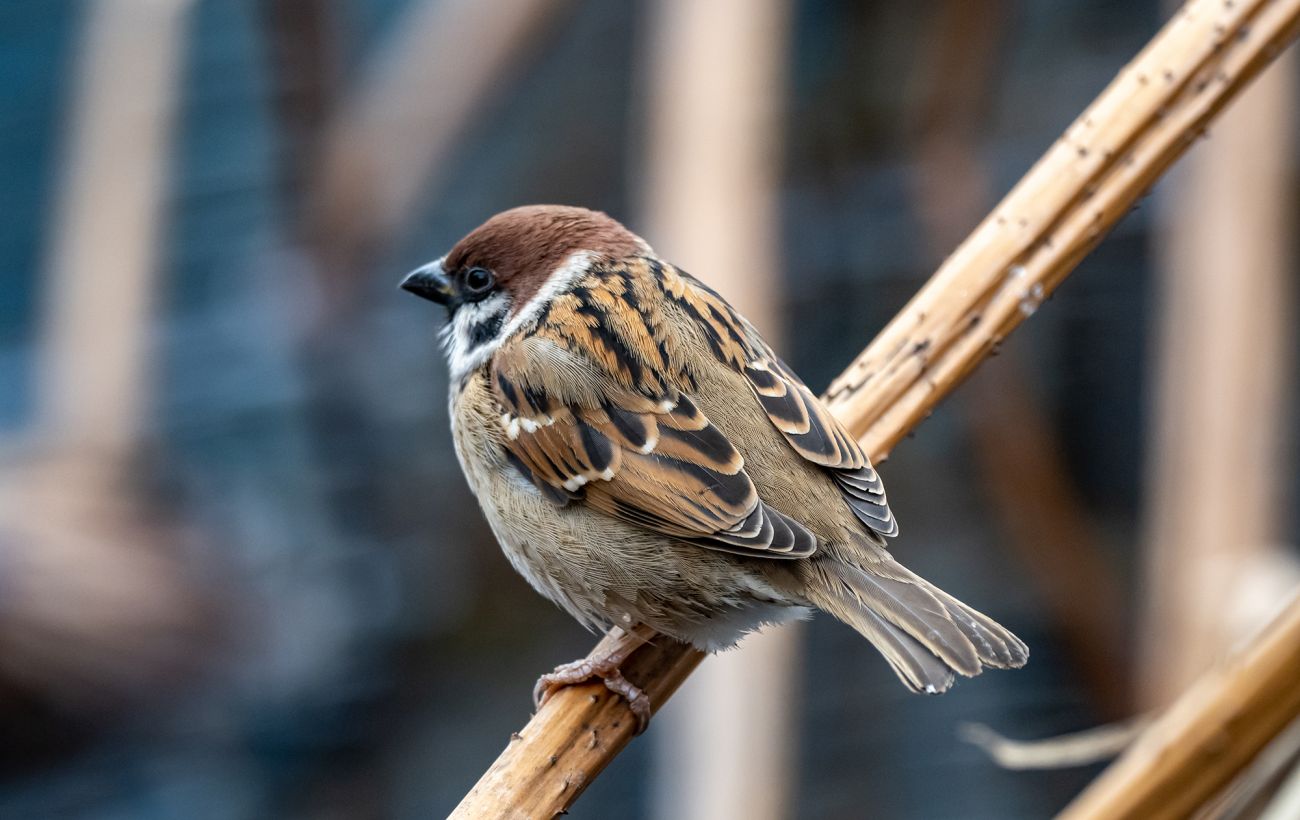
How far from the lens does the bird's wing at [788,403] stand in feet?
7.68

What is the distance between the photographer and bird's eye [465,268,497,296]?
9.59 feet

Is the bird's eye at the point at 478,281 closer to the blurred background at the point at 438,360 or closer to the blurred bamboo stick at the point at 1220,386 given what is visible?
the blurred background at the point at 438,360

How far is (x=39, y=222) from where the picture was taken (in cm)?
544

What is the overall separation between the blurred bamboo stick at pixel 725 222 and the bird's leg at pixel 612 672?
36cm

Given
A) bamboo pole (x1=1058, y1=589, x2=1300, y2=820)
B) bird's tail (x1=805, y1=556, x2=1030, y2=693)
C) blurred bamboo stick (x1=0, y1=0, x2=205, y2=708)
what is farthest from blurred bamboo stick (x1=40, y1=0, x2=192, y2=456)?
bamboo pole (x1=1058, y1=589, x2=1300, y2=820)

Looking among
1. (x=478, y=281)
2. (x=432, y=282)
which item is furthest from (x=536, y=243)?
(x=432, y=282)

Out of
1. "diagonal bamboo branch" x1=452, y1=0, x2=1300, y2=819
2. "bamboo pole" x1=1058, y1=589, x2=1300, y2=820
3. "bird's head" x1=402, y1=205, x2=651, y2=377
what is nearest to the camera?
"bamboo pole" x1=1058, y1=589, x2=1300, y2=820

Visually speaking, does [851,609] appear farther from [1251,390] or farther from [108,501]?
[108,501]

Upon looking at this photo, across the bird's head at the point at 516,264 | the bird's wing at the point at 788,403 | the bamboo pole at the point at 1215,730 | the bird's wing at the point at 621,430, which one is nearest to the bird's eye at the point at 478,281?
the bird's head at the point at 516,264

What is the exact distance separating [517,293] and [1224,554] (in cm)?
167

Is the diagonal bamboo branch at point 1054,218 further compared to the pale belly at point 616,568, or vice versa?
the pale belly at point 616,568

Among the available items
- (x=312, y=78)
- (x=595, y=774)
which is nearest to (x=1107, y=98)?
(x=595, y=774)

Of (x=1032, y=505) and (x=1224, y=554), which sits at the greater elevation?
(x=1224, y=554)

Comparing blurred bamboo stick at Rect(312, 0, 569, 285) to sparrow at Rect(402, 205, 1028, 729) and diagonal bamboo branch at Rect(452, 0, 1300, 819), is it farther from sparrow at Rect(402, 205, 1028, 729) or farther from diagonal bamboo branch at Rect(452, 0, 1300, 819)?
diagonal bamboo branch at Rect(452, 0, 1300, 819)
